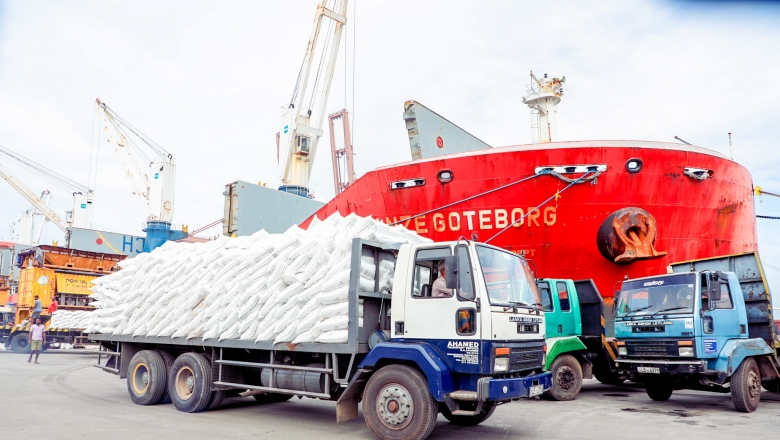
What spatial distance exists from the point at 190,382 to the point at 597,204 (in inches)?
418

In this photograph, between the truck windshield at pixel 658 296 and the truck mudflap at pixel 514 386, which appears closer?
the truck mudflap at pixel 514 386

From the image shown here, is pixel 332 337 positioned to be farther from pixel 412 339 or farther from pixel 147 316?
pixel 147 316

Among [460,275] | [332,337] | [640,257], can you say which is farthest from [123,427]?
[640,257]

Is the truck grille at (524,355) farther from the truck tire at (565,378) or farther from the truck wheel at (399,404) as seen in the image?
the truck tire at (565,378)

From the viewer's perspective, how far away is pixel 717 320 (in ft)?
31.6

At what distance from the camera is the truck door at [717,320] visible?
9.40 m

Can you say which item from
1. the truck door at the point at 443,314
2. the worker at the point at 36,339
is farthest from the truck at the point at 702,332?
the worker at the point at 36,339

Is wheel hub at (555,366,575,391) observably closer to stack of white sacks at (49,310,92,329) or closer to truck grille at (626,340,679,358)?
truck grille at (626,340,679,358)

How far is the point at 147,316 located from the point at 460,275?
5.77 meters

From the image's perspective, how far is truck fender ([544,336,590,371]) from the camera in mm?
10664

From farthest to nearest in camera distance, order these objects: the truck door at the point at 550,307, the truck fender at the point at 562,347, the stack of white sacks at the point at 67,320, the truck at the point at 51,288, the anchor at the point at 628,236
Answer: the truck at the point at 51,288, the stack of white sacks at the point at 67,320, the anchor at the point at 628,236, the truck door at the point at 550,307, the truck fender at the point at 562,347

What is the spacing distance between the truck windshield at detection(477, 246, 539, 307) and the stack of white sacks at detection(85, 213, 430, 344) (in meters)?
1.41

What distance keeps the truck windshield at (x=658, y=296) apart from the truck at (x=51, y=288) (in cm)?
2156

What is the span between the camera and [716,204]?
15516 millimetres
